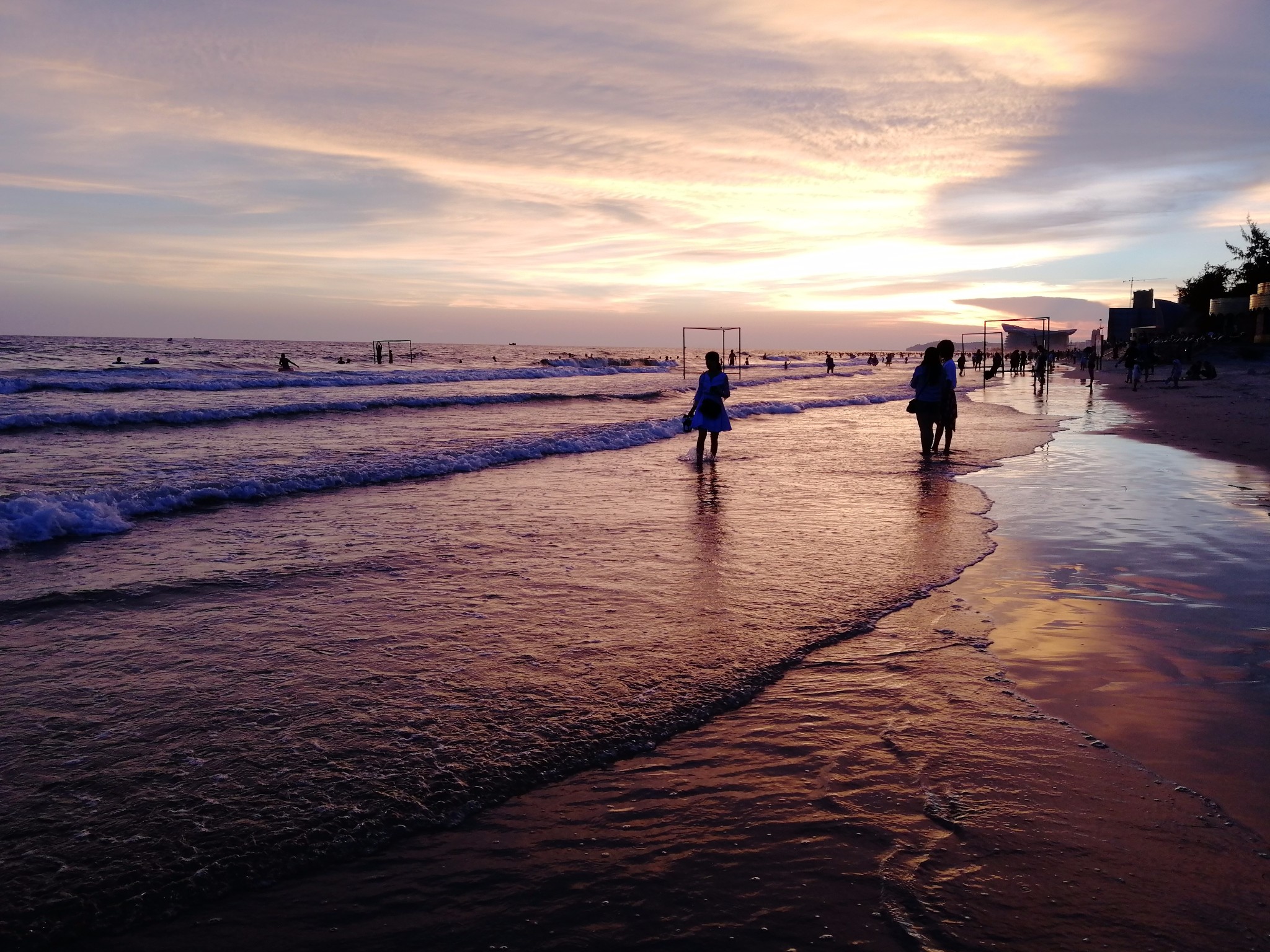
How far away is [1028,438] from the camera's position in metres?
17.8

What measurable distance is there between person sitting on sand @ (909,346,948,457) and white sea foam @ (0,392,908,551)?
21.1 ft

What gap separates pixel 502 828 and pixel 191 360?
78000mm

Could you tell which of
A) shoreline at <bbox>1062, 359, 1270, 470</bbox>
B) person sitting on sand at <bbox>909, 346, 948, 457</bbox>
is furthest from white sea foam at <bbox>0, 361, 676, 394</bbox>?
shoreline at <bbox>1062, 359, 1270, 470</bbox>

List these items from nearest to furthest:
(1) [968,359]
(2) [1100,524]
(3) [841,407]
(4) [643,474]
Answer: (2) [1100,524]
(4) [643,474]
(3) [841,407]
(1) [968,359]

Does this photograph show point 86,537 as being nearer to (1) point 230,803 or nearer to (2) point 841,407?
(1) point 230,803

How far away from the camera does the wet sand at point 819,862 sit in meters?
2.34

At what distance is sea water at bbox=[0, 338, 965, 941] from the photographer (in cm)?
297

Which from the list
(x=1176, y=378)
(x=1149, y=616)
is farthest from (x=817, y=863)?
(x=1176, y=378)

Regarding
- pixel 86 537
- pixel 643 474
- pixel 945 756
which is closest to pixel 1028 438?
pixel 643 474

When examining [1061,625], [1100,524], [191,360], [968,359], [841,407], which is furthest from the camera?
[968,359]

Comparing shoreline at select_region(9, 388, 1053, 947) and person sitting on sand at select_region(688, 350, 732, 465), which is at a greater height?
person sitting on sand at select_region(688, 350, 732, 465)

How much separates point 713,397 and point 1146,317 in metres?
78.2

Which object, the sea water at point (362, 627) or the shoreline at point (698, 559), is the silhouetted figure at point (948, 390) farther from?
the sea water at point (362, 627)

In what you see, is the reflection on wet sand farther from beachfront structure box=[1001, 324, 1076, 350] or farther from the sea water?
beachfront structure box=[1001, 324, 1076, 350]
